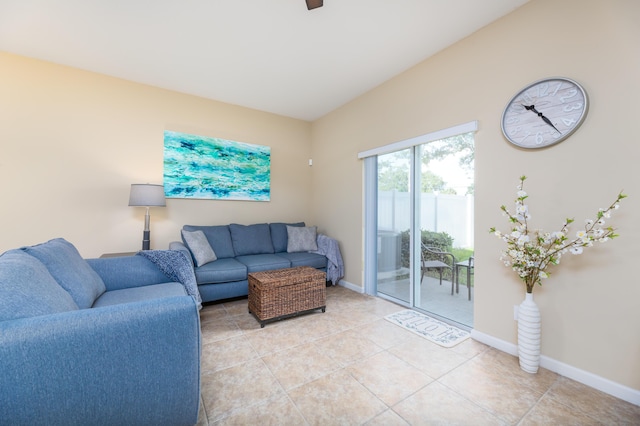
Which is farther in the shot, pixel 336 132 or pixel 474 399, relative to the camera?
pixel 336 132

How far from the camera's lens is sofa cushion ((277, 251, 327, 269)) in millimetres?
3520

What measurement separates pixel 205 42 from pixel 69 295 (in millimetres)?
2373

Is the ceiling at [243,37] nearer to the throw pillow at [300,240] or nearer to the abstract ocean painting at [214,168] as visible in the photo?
the abstract ocean painting at [214,168]

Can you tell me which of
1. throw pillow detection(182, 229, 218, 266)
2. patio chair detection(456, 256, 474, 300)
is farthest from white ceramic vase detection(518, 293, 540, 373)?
throw pillow detection(182, 229, 218, 266)

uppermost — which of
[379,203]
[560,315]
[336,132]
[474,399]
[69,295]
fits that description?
[336,132]

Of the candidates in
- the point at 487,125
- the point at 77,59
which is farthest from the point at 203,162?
the point at 487,125

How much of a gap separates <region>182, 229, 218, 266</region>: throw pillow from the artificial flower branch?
9.83 feet

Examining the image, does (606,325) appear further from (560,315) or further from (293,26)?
(293,26)

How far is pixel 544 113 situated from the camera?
6.24 ft

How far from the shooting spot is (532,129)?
197 centimetres

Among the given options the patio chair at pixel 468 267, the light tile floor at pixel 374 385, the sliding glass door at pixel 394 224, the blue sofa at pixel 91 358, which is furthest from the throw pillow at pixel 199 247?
the patio chair at pixel 468 267

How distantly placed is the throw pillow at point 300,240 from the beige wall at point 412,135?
369 mm

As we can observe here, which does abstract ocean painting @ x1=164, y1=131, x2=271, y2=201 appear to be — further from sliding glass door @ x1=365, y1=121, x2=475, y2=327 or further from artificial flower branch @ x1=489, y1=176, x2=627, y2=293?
artificial flower branch @ x1=489, y1=176, x2=627, y2=293

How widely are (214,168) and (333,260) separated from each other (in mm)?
2211
